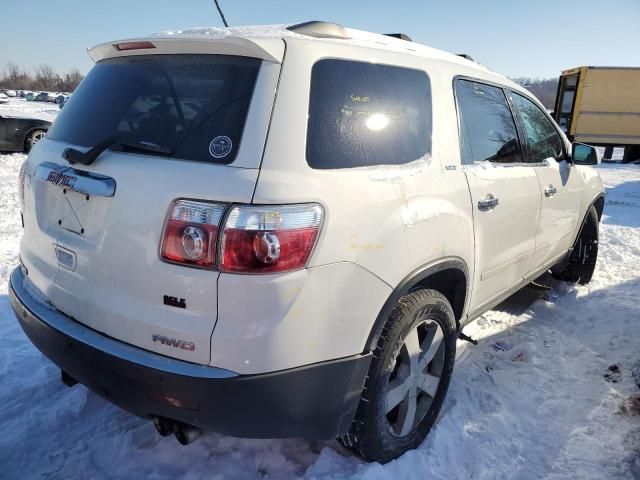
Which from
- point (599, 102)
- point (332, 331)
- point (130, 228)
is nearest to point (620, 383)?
point (332, 331)

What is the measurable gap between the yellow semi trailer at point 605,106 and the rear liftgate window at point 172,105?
18.1 m

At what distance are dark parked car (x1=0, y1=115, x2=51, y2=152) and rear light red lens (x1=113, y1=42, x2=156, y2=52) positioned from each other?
1084 cm

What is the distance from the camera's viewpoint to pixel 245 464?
2.25m

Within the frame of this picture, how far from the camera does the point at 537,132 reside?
11.6ft

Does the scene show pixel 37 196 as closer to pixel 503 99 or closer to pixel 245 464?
pixel 245 464

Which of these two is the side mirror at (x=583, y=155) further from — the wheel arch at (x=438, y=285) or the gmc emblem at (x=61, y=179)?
the gmc emblem at (x=61, y=179)

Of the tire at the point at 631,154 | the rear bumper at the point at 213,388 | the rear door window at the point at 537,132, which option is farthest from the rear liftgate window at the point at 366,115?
the tire at the point at 631,154

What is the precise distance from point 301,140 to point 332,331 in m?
0.71

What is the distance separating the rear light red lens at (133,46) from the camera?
1.98 m

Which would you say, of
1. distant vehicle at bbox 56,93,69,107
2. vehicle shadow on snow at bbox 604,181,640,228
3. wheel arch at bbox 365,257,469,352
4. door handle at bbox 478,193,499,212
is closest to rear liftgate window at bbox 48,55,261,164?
distant vehicle at bbox 56,93,69,107

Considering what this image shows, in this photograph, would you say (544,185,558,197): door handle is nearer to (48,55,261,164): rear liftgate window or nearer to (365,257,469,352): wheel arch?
Result: (365,257,469,352): wheel arch

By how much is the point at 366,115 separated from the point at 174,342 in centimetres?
118

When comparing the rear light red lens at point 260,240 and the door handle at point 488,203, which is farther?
the door handle at point 488,203

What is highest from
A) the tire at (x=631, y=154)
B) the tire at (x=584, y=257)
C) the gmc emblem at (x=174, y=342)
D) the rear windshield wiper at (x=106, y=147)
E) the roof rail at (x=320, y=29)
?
the roof rail at (x=320, y=29)
